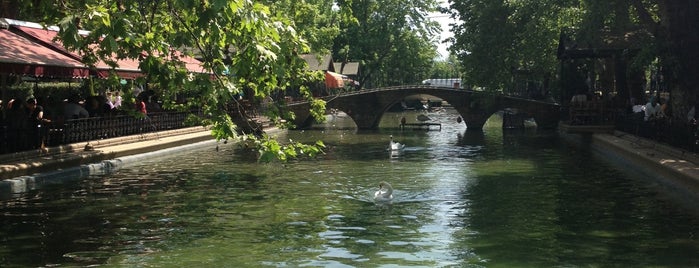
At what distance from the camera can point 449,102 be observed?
51.1 m

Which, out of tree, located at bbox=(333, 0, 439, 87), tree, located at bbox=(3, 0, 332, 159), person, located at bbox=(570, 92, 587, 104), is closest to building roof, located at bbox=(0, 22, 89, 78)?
tree, located at bbox=(3, 0, 332, 159)

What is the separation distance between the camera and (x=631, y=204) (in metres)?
16.1

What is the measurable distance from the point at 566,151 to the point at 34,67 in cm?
1974

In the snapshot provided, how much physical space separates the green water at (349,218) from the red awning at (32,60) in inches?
115

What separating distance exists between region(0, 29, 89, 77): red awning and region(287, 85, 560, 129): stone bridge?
1124 inches

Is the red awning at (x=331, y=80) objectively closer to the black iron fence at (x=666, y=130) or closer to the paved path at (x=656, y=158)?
the black iron fence at (x=666, y=130)

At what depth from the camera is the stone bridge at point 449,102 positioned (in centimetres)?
4775

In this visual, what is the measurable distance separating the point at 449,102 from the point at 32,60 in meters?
35.5

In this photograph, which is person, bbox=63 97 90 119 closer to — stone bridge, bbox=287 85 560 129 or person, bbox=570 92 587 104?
person, bbox=570 92 587 104

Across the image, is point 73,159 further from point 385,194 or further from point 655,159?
point 655,159

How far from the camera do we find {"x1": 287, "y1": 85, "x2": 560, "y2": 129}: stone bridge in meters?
47.8

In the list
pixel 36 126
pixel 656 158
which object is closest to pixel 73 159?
pixel 36 126

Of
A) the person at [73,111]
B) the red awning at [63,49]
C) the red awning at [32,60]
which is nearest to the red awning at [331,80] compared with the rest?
the red awning at [63,49]

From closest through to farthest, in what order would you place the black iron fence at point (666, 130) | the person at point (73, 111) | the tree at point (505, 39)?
the black iron fence at point (666, 130), the person at point (73, 111), the tree at point (505, 39)
